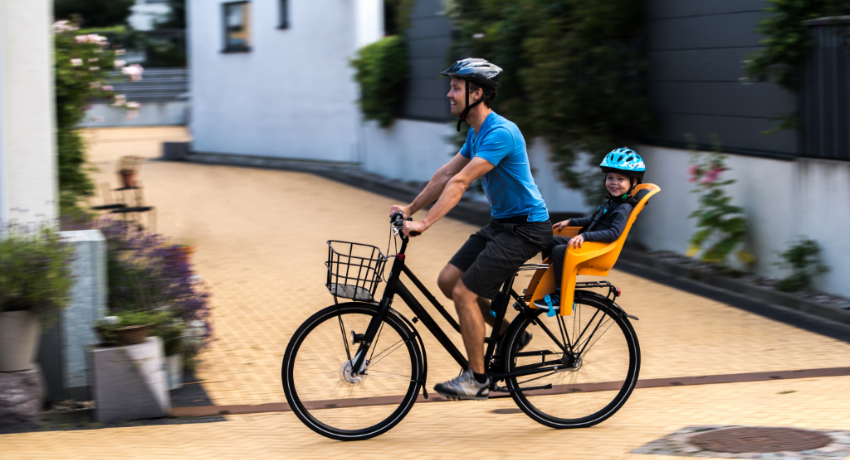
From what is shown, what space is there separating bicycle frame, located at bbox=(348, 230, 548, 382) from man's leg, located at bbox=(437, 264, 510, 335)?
0.10ft

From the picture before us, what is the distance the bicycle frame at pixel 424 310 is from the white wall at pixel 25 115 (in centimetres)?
275

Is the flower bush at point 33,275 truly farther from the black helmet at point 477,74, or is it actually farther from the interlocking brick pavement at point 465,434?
the black helmet at point 477,74

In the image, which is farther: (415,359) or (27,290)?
(27,290)

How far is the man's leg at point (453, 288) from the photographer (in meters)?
4.82

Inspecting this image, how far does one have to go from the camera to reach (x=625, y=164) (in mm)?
4930

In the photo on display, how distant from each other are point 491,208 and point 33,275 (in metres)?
2.47

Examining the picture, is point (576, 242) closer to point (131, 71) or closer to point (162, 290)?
point (162, 290)

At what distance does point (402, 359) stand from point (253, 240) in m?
7.88

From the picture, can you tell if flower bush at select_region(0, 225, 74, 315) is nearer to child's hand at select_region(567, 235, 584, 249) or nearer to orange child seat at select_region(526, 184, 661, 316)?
orange child seat at select_region(526, 184, 661, 316)

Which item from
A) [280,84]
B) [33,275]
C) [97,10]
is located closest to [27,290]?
[33,275]

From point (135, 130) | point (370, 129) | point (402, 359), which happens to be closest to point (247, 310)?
point (402, 359)

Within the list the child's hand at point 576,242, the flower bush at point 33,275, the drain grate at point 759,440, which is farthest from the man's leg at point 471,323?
the flower bush at point 33,275

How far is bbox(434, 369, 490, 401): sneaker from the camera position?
4785mm

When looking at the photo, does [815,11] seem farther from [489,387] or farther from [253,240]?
[253,240]
